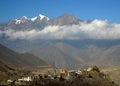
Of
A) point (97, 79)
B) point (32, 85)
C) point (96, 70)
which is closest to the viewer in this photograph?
point (32, 85)

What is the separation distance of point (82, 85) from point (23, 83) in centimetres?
2554

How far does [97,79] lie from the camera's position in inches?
6491

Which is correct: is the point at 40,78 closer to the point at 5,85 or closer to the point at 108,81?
the point at 5,85

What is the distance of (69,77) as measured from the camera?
521ft

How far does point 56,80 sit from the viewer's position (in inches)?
5969

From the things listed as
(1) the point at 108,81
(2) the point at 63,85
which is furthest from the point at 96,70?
(2) the point at 63,85

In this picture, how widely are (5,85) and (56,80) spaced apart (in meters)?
21.8

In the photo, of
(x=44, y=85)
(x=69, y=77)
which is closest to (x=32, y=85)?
(x=44, y=85)

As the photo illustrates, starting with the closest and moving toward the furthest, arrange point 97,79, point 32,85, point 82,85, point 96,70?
point 32,85, point 82,85, point 97,79, point 96,70

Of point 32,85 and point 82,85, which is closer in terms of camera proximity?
point 32,85

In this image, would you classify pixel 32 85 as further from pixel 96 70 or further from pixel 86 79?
pixel 96 70

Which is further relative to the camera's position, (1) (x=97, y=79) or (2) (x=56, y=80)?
(1) (x=97, y=79)

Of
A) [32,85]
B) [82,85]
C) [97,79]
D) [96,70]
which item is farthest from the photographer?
[96,70]

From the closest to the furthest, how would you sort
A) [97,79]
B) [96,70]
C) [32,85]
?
[32,85] → [97,79] → [96,70]
